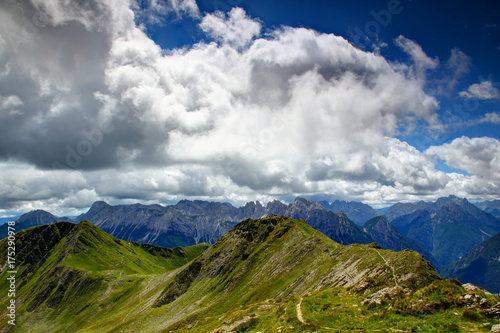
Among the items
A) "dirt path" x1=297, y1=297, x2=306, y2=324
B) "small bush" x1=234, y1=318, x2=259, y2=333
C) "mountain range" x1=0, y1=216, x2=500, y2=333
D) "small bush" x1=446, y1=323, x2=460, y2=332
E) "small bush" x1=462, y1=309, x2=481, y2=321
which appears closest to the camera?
"small bush" x1=446, y1=323, x2=460, y2=332

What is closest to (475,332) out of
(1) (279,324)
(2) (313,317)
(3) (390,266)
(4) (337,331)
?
(4) (337,331)

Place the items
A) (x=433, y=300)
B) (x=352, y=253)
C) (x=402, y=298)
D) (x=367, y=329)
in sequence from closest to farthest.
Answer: (x=367, y=329) → (x=433, y=300) → (x=402, y=298) → (x=352, y=253)

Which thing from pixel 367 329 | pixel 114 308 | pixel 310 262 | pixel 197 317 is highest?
pixel 367 329

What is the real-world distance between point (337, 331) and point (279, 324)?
31.1 ft

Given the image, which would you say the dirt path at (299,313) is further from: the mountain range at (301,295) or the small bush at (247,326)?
the small bush at (247,326)

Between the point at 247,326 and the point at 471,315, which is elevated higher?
the point at 471,315

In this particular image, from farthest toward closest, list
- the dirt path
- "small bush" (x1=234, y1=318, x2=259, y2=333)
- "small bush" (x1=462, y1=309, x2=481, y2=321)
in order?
"small bush" (x1=234, y1=318, x2=259, y2=333) < the dirt path < "small bush" (x1=462, y1=309, x2=481, y2=321)

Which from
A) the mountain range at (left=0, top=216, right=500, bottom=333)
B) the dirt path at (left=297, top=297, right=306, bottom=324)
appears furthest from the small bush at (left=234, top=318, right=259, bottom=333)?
the dirt path at (left=297, top=297, right=306, bottom=324)

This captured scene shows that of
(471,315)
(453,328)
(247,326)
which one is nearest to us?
(453,328)

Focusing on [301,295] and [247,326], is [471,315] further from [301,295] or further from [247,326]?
[301,295]

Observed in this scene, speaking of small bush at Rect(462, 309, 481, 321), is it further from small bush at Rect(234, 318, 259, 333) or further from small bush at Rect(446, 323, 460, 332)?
small bush at Rect(234, 318, 259, 333)

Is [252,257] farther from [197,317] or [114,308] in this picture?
[114,308]

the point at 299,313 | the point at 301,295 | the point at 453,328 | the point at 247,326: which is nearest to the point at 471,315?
the point at 453,328

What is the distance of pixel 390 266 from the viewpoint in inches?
2454
